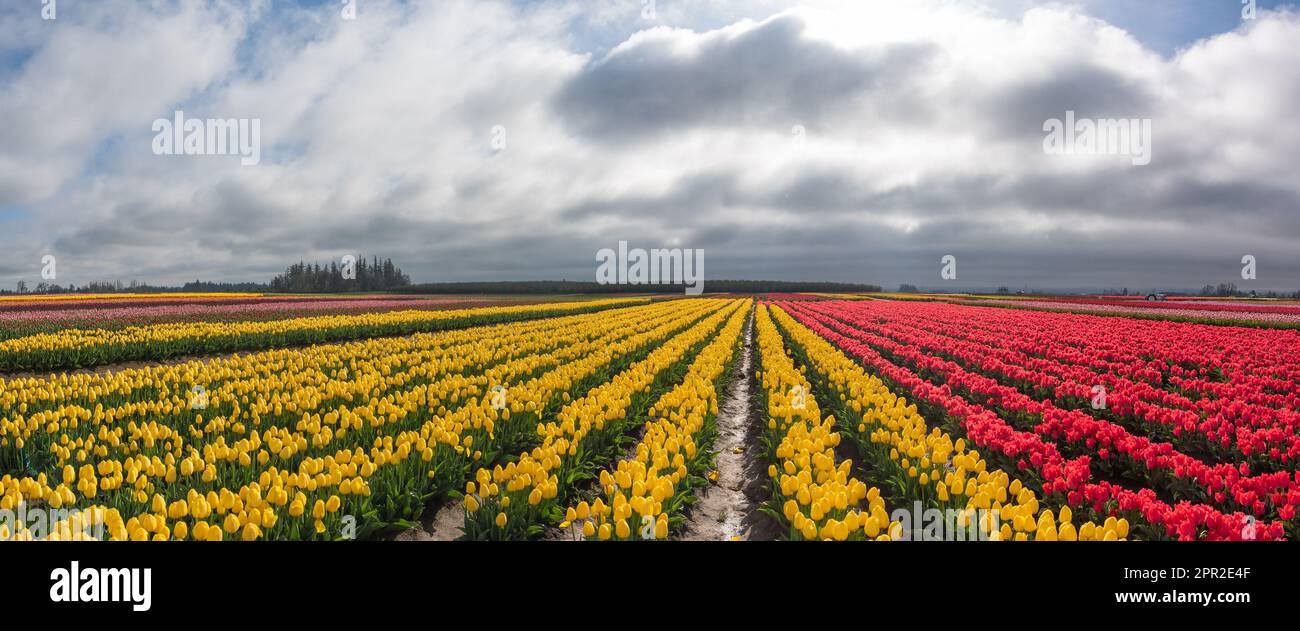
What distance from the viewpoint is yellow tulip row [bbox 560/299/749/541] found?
397 centimetres

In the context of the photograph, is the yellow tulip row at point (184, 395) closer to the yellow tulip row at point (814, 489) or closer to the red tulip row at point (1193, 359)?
the yellow tulip row at point (814, 489)

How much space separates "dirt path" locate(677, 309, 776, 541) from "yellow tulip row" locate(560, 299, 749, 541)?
1.03 ft

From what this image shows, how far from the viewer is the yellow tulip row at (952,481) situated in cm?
364

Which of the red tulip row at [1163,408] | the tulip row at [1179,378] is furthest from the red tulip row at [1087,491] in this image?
the tulip row at [1179,378]

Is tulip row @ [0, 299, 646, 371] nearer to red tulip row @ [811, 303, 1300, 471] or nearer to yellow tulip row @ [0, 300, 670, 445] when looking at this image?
yellow tulip row @ [0, 300, 670, 445]

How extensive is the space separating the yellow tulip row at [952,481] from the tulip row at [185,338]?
1852 cm

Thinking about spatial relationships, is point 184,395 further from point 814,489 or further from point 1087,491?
point 1087,491

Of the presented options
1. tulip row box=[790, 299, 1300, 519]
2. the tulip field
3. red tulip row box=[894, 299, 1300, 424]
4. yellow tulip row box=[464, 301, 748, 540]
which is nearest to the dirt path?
the tulip field

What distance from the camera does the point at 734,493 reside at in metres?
6.43

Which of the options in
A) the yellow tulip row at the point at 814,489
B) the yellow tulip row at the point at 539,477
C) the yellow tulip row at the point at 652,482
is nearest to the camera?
the yellow tulip row at the point at 814,489

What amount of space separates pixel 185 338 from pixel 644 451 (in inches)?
725

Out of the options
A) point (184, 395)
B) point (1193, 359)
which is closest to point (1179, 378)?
point (1193, 359)

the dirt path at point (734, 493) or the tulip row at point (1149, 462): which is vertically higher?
the tulip row at point (1149, 462)

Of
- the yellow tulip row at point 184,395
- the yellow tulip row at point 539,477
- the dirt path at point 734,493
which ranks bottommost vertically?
the dirt path at point 734,493
